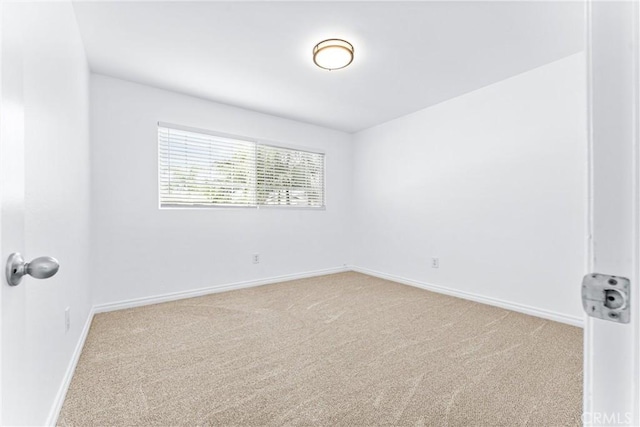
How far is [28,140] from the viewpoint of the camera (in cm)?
114

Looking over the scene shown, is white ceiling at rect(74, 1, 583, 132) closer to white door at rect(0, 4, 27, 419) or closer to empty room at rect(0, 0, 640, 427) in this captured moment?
empty room at rect(0, 0, 640, 427)

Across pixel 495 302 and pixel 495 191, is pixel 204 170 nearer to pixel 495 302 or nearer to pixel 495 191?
pixel 495 191

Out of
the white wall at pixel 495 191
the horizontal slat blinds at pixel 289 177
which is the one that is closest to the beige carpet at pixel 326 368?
the white wall at pixel 495 191

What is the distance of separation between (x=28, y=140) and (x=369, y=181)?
3993 mm

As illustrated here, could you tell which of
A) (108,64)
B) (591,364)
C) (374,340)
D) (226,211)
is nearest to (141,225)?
(226,211)

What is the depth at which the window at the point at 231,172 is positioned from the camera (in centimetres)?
332

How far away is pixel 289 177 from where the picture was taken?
4324mm

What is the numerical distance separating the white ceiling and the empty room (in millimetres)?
22

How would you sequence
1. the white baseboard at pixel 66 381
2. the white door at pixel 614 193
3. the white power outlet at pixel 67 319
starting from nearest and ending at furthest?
the white door at pixel 614 193 < the white baseboard at pixel 66 381 < the white power outlet at pixel 67 319

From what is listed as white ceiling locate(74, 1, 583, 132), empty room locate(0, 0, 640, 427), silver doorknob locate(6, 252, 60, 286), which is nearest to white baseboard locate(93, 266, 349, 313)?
empty room locate(0, 0, 640, 427)

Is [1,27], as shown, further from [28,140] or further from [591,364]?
[591,364]

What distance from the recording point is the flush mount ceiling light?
90.6 inches

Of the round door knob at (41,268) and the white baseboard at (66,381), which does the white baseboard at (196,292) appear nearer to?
the white baseboard at (66,381)

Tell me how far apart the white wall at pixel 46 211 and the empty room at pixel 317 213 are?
2 centimetres
